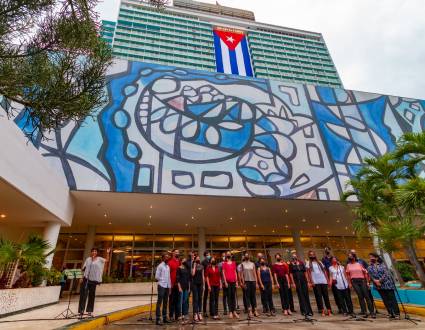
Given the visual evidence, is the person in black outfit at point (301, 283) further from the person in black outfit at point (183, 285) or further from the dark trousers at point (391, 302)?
the person in black outfit at point (183, 285)

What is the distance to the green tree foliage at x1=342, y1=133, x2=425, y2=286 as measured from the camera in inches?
289

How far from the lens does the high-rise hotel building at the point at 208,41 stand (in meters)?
75.2

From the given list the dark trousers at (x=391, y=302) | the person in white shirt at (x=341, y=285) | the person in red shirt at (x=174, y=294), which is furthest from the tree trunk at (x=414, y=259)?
the person in red shirt at (x=174, y=294)

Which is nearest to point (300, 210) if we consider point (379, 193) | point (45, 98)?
point (379, 193)

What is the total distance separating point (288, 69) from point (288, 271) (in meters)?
90.9

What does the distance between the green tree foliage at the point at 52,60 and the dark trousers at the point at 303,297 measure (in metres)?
6.56

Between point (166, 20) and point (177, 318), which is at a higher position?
point (166, 20)

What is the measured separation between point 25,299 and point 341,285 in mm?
9371

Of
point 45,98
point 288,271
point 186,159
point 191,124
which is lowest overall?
point 288,271

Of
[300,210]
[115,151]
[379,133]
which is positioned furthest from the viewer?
[379,133]

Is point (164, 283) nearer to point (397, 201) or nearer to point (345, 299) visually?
point (345, 299)

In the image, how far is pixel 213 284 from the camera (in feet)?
22.6

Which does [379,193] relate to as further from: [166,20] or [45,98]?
[166,20]

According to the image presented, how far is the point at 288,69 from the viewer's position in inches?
3460
